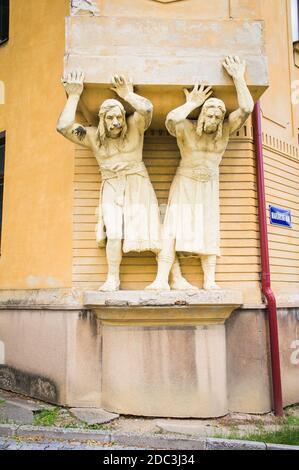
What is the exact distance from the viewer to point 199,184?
5.85 meters

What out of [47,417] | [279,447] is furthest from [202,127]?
[47,417]

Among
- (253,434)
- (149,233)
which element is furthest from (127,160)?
(253,434)

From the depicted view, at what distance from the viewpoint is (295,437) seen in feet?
16.1

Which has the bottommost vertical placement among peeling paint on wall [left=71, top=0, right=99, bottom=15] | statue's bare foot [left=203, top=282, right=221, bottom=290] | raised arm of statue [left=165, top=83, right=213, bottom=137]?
statue's bare foot [left=203, top=282, right=221, bottom=290]

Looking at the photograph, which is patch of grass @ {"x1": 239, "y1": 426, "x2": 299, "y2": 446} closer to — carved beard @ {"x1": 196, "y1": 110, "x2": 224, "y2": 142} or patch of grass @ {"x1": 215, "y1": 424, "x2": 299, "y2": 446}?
patch of grass @ {"x1": 215, "y1": 424, "x2": 299, "y2": 446}

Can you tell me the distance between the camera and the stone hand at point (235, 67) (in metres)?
5.55

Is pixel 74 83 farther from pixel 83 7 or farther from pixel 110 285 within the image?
pixel 110 285

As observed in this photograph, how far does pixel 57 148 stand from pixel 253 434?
14.8 feet

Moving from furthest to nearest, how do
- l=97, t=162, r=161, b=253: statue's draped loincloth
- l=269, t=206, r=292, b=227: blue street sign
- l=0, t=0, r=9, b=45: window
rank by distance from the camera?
l=0, t=0, r=9, b=45: window, l=269, t=206, r=292, b=227: blue street sign, l=97, t=162, r=161, b=253: statue's draped loincloth

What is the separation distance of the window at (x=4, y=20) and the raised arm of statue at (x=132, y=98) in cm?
360

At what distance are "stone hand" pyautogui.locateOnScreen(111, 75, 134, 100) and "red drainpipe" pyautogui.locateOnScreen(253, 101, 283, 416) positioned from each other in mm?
1942

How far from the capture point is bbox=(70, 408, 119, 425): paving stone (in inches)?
210

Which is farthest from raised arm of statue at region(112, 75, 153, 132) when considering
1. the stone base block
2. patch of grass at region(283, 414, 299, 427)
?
patch of grass at region(283, 414, 299, 427)

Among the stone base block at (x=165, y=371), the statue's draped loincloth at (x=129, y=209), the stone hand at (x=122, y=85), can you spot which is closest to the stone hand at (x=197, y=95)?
the stone hand at (x=122, y=85)
